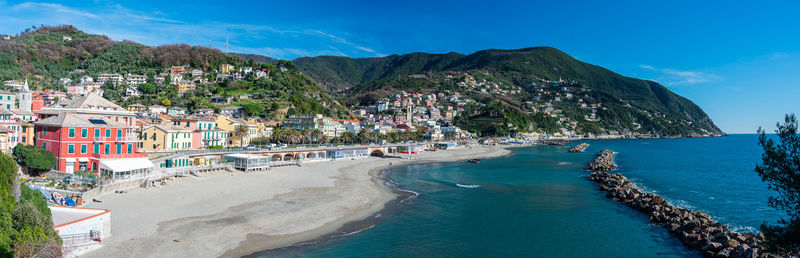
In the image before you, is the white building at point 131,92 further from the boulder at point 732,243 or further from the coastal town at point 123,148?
the boulder at point 732,243

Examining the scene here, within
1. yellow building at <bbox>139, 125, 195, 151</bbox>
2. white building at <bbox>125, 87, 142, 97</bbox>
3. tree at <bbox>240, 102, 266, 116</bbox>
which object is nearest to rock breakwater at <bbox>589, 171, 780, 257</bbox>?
yellow building at <bbox>139, 125, 195, 151</bbox>

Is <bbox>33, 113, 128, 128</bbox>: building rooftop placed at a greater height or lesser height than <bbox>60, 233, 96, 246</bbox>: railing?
greater

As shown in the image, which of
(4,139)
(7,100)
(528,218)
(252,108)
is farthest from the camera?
(252,108)

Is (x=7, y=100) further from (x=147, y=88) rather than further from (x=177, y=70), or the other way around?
(x=177, y=70)

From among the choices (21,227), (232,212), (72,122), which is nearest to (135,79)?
(72,122)

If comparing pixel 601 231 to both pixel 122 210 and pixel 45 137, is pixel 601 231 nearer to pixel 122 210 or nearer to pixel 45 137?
pixel 122 210

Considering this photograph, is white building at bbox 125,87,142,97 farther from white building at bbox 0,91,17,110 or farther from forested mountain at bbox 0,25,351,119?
white building at bbox 0,91,17,110

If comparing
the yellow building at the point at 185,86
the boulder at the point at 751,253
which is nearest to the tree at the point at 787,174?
the boulder at the point at 751,253
